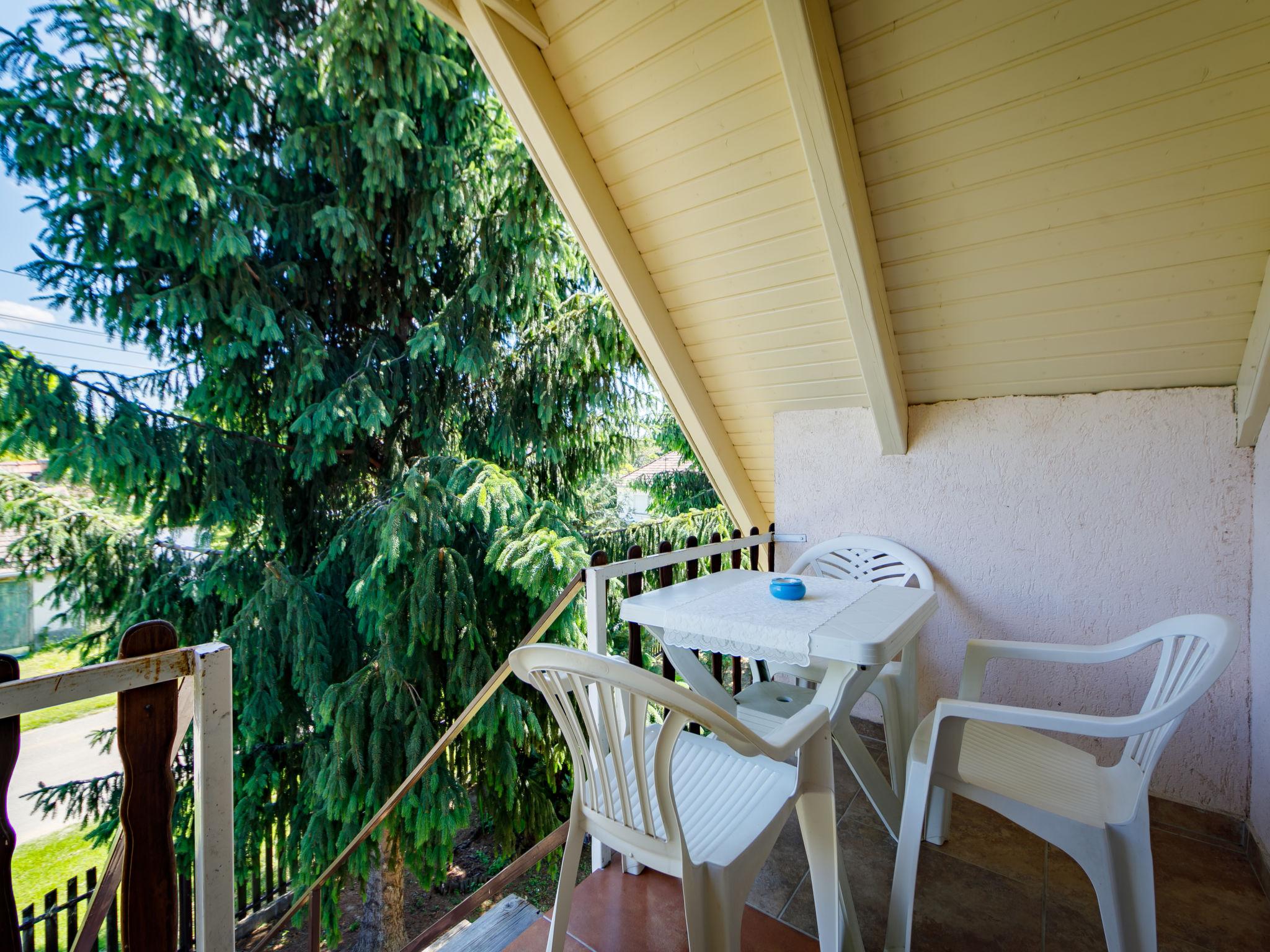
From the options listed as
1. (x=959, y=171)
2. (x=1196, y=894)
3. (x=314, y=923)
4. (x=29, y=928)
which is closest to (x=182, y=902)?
(x=29, y=928)

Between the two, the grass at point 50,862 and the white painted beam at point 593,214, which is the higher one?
the white painted beam at point 593,214

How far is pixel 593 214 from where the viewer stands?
2.25 m

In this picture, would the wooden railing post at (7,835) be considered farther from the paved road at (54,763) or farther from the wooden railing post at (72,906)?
the paved road at (54,763)

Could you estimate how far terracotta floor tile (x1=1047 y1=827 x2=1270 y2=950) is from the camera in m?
1.54

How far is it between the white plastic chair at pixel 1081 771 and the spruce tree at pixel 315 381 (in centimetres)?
225

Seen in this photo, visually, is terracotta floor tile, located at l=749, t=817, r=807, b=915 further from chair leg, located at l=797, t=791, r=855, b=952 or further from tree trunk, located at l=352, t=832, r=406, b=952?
tree trunk, located at l=352, t=832, r=406, b=952

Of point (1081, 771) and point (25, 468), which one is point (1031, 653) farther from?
point (25, 468)

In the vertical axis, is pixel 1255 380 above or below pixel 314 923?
above

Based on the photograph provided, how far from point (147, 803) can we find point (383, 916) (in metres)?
4.16

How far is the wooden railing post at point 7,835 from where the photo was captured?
0.78 meters

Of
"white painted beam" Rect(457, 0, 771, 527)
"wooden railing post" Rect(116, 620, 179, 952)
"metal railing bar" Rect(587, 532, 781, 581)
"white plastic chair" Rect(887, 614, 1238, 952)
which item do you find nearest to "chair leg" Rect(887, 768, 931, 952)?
"white plastic chair" Rect(887, 614, 1238, 952)

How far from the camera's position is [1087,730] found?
1217 mm

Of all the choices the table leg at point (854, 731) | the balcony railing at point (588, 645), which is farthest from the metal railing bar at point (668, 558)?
the table leg at point (854, 731)

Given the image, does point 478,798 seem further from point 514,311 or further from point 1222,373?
point 1222,373
